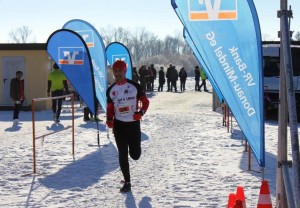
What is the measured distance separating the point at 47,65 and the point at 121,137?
572 inches

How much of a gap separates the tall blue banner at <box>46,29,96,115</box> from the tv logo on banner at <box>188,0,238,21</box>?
4.98m

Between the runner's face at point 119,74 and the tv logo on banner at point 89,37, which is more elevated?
the tv logo on banner at point 89,37

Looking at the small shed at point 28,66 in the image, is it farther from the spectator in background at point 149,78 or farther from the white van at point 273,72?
the spectator in background at point 149,78

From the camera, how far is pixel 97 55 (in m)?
12.1

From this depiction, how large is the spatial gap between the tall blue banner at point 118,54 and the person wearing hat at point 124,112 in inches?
324

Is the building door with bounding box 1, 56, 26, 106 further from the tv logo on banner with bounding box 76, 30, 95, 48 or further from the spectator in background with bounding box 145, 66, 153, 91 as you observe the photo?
the spectator in background with bounding box 145, 66, 153, 91

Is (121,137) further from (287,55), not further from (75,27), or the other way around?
(75,27)

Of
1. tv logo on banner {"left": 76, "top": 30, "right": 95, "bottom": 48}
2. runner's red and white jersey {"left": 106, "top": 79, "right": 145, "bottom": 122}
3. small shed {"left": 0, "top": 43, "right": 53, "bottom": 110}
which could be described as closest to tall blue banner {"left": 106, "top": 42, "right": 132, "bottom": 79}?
tv logo on banner {"left": 76, "top": 30, "right": 95, "bottom": 48}

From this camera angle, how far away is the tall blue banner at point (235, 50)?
570 centimetres

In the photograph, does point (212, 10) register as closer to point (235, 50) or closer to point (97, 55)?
point (235, 50)

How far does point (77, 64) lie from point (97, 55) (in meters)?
1.31

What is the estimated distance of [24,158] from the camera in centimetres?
953

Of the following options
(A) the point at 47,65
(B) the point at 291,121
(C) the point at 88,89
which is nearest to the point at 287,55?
(B) the point at 291,121

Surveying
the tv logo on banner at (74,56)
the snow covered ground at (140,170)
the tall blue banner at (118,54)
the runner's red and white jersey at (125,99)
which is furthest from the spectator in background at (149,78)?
the runner's red and white jersey at (125,99)
